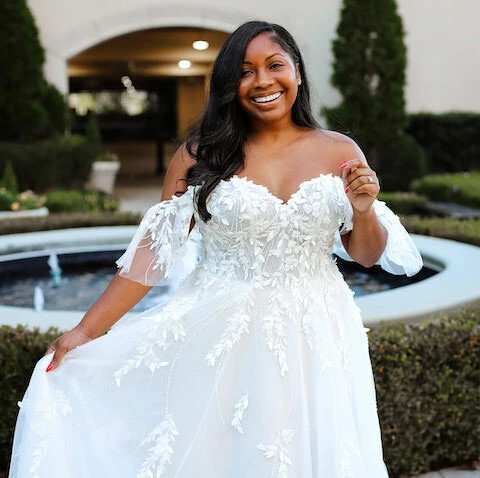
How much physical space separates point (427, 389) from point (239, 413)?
1.47 metres

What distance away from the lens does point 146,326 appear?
2416mm

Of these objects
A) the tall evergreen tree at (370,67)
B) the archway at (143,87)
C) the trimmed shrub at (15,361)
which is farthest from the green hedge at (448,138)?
the trimmed shrub at (15,361)

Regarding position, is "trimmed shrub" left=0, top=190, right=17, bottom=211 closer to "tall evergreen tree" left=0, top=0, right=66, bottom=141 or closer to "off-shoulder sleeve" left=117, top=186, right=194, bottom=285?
"tall evergreen tree" left=0, top=0, right=66, bottom=141

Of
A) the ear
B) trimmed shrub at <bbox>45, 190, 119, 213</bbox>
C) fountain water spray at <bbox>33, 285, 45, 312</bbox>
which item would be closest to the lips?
the ear

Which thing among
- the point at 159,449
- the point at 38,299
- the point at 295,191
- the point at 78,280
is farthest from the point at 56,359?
the point at 78,280

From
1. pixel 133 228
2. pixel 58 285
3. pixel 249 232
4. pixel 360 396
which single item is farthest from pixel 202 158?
pixel 133 228

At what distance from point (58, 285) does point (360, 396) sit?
4090mm

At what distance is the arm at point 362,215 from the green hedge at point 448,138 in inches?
516

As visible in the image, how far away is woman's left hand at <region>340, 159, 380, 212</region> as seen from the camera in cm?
214

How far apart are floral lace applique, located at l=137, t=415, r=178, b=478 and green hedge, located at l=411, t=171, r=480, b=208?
9.08 m

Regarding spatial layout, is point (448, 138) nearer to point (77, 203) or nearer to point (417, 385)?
point (77, 203)

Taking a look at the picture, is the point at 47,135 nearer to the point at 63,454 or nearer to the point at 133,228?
the point at 133,228

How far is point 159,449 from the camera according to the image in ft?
7.41

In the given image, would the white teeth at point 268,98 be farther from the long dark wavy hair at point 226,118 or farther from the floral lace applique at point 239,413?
the floral lace applique at point 239,413
